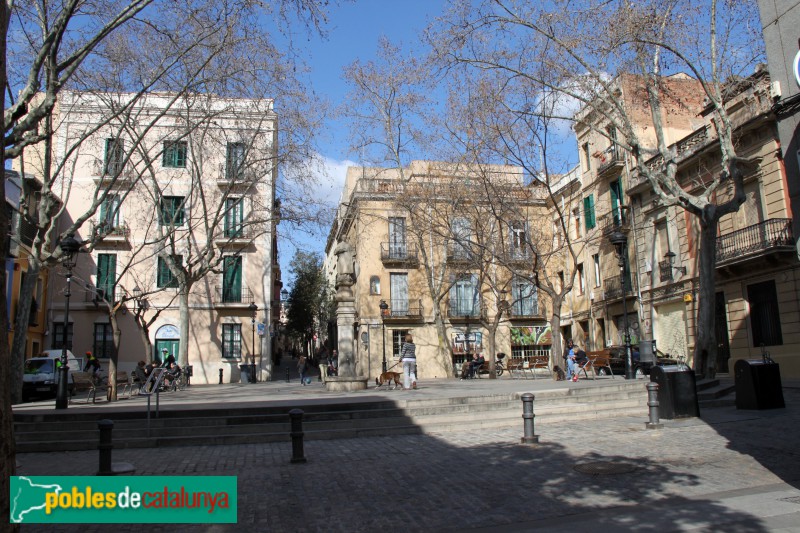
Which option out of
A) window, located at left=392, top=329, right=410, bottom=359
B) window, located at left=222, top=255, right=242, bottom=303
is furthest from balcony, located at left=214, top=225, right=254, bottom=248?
window, located at left=392, top=329, right=410, bottom=359

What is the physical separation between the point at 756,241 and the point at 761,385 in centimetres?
1083

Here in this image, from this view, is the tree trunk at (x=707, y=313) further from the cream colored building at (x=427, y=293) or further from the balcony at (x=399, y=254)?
the balcony at (x=399, y=254)

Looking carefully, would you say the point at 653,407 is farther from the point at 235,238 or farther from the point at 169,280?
the point at 169,280

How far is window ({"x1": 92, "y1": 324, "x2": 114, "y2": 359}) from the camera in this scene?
30906mm

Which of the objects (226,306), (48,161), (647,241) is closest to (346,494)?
(48,161)

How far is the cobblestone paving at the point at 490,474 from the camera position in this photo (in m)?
5.71

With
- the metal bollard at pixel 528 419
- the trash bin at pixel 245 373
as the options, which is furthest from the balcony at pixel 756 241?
the trash bin at pixel 245 373

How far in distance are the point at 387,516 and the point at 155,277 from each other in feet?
96.1

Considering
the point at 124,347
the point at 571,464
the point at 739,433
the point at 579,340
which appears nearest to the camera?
the point at 571,464

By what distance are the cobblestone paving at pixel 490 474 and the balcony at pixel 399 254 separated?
23.9 m

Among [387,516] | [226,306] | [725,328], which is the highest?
[226,306]

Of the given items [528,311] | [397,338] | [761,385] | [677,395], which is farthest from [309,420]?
[528,311]

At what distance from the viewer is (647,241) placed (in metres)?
27.8

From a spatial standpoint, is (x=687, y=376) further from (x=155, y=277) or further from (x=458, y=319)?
(x=155, y=277)
